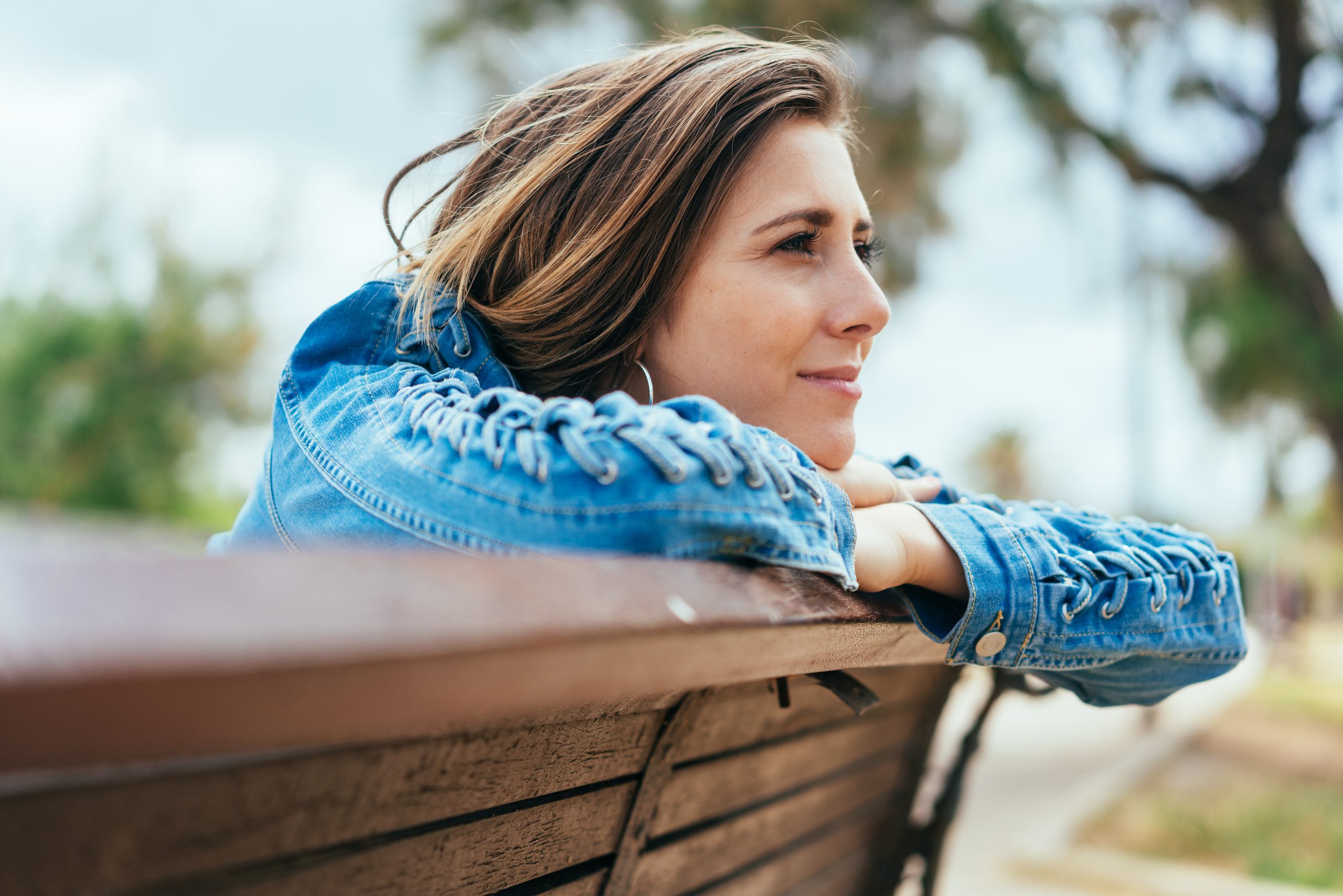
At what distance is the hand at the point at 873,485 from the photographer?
1.34 m

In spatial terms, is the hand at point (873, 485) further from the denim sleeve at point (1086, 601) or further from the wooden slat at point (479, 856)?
the wooden slat at point (479, 856)

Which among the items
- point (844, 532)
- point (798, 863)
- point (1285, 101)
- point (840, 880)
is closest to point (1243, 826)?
point (1285, 101)

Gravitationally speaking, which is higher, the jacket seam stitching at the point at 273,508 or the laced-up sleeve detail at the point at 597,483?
the laced-up sleeve detail at the point at 597,483

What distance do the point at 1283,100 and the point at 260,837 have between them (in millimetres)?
7464

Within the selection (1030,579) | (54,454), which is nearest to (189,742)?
(1030,579)

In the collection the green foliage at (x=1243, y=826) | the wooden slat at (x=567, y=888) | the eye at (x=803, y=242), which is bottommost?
the green foliage at (x=1243, y=826)

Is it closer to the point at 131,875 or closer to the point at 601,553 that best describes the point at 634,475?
the point at 601,553

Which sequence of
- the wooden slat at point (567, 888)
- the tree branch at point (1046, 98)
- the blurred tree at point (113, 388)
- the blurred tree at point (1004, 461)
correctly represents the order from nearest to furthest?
1. the wooden slat at point (567, 888)
2. the tree branch at point (1046, 98)
3. the blurred tree at point (113, 388)
4. the blurred tree at point (1004, 461)

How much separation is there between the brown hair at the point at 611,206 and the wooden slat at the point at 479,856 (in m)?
0.65

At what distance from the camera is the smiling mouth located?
1.43m

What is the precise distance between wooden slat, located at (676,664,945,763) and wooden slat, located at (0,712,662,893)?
28 centimetres

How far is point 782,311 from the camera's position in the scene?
1.41 m

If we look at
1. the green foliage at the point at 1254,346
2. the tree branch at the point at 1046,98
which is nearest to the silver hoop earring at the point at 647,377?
the tree branch at the point at 1046,98

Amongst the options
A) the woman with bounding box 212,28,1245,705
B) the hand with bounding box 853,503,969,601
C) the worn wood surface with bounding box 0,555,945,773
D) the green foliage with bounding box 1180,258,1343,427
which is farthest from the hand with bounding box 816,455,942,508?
the green foliage with bounding box 1180,258,1343,427
